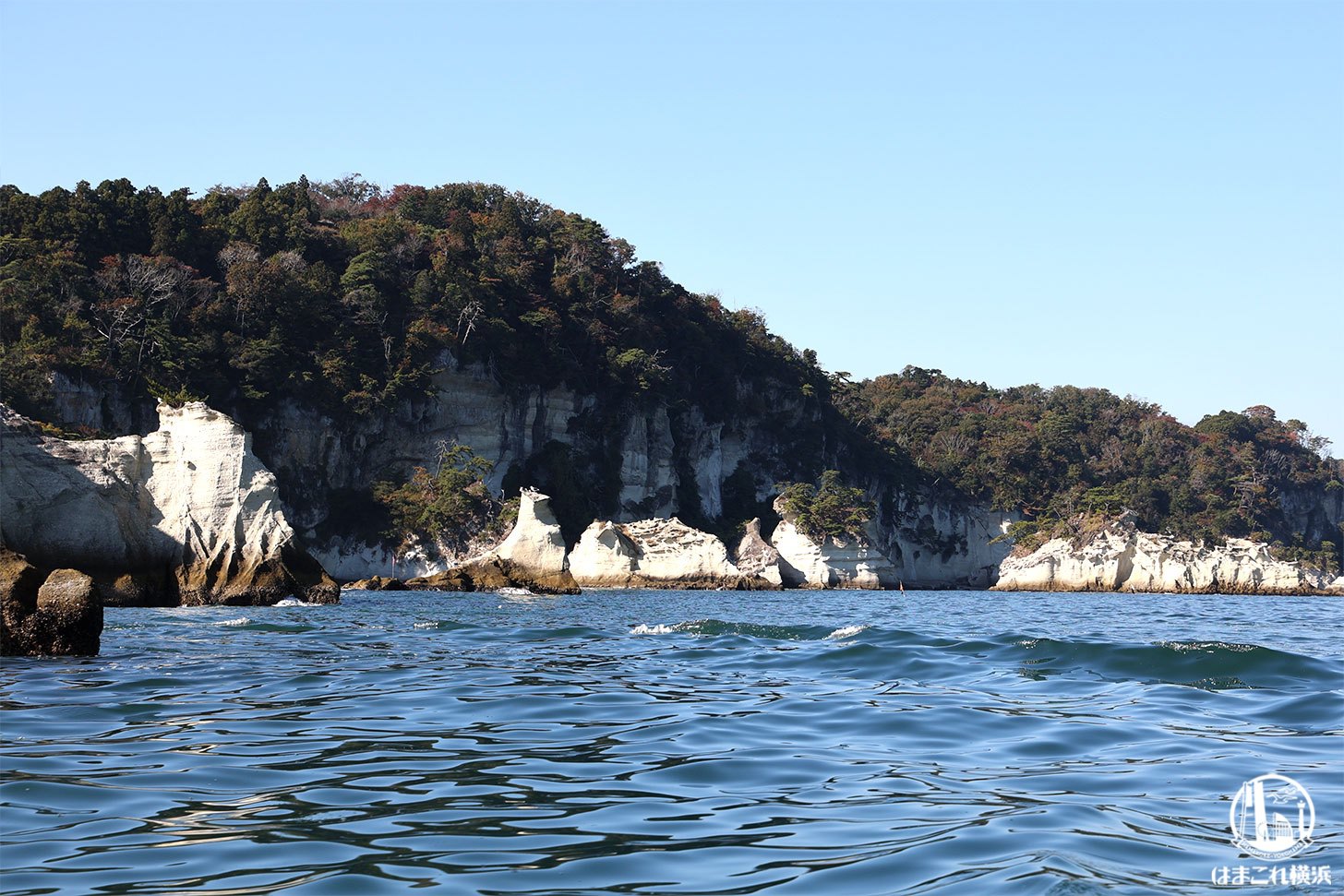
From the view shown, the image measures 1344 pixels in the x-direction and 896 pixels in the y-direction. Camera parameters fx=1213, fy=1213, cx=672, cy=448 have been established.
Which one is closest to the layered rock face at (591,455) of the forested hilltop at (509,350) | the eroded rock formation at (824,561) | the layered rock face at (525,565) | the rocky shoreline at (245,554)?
the forested hilltop at (509,350)

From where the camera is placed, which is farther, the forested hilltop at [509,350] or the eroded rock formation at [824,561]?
the eroded rock formation at [824,561]

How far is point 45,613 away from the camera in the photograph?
1401cm

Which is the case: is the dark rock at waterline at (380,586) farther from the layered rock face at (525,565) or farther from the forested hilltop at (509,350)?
the forested hilltop at (509,350)

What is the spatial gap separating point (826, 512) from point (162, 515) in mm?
49184

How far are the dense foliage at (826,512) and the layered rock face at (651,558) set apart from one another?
995 cm

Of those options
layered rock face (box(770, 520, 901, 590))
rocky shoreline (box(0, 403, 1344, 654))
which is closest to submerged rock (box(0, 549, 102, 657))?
rocky shoreline (box(0, 403, 1344, 654))

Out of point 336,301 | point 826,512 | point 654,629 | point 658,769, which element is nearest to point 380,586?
point 336,301

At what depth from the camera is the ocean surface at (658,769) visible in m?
5.61

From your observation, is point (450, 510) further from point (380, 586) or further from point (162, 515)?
point (162, 515)

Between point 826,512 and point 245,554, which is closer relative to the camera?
point 245,554

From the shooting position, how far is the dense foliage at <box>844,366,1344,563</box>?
10019 centimetres

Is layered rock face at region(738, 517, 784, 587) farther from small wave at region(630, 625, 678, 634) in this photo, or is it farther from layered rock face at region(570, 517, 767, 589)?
small wave at region(630, 625, 678, 634)

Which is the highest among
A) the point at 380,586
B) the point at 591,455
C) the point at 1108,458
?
the point at 1108,458

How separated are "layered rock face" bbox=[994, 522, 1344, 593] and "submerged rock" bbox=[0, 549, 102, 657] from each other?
71.7 metres
